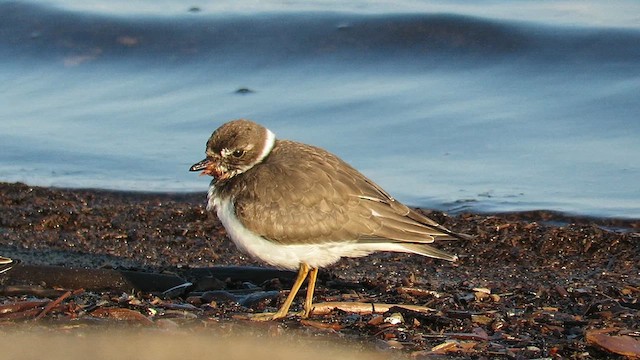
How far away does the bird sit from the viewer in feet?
18.7

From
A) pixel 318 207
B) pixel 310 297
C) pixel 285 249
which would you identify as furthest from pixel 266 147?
pixel 310 297

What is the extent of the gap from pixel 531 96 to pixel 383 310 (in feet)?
19.2

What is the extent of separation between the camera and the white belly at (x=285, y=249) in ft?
18.7

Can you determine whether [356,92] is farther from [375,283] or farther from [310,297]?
[310,297]

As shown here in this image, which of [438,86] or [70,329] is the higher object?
[438,86]

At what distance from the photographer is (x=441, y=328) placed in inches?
204

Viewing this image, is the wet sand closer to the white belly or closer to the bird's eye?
the white belly

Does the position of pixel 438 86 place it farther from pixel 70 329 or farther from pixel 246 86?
pixel 70 329

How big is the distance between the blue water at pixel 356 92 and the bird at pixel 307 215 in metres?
2.72

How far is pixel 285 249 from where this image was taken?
5.71 metres

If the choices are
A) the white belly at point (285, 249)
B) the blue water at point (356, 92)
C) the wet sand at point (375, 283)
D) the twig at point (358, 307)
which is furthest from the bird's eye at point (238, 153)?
the blue water at point (356, 92)

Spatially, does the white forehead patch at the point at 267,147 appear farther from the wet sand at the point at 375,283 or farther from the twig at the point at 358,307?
the twig at the point at 358,307

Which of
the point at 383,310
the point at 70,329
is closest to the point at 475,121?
the point at 383,310

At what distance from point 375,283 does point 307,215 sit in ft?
2.13
